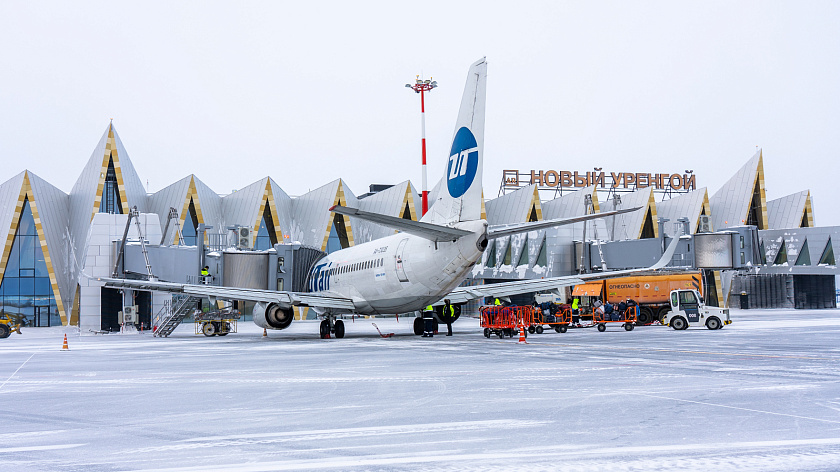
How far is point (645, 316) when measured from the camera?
133ft

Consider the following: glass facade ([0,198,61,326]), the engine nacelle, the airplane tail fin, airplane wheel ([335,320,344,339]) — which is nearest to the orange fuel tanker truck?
airplane wheel ([335,320,344,339])

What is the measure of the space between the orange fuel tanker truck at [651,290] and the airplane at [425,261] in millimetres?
6340

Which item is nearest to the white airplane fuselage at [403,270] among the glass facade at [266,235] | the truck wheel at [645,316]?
the truck wheel at [645,316]

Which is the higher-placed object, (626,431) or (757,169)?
(757,169)

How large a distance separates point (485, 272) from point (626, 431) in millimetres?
56459

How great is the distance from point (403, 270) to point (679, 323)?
13.9 m

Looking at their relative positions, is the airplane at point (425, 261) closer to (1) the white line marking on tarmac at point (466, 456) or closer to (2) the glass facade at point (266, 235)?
(1) the white line marking on tarmac at point (466, 456)

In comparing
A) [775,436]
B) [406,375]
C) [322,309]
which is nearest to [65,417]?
[406,375]

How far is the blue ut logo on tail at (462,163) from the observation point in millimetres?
23688

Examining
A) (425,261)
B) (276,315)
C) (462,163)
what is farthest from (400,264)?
(276,315)

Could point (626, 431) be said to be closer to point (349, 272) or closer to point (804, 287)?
point (349, 272)

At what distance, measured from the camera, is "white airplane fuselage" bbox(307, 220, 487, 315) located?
2388 cm

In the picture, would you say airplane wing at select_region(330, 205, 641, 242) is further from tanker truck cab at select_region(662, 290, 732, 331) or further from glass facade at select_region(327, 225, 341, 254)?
glass facade at select_region(327, 225, 341, 254)

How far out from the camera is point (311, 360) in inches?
722
